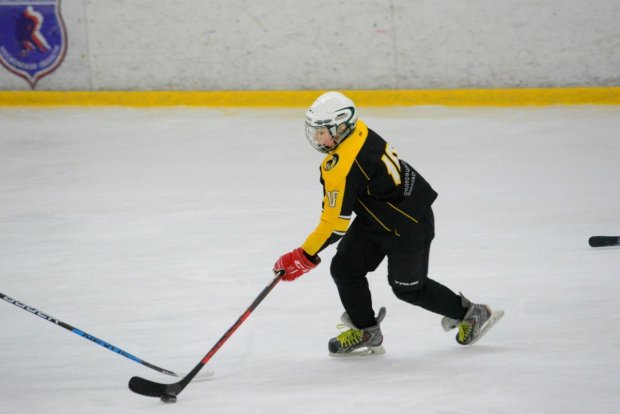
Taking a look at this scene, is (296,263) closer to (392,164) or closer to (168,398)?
(392,164)

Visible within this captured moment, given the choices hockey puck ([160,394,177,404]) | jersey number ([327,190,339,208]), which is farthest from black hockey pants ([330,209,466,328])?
hockey puck ([160,394,177,404])

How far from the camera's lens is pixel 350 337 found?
3545 mm

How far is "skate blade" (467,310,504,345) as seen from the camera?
3545 millimetres

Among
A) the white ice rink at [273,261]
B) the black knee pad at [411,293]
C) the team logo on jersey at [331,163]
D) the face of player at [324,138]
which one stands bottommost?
the white ice rink at [273,261]

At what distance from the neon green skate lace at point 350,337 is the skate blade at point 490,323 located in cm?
38

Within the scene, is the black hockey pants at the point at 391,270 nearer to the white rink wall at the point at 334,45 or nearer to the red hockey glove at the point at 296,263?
the red hockey glove at the point at 296,263

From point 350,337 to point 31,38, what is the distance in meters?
5.43

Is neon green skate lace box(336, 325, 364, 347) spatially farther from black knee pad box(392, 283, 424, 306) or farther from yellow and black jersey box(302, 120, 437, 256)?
yellow and black jersey box(302, 120, 437, 256)

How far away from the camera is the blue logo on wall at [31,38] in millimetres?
8117

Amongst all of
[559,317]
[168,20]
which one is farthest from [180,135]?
[559,317]

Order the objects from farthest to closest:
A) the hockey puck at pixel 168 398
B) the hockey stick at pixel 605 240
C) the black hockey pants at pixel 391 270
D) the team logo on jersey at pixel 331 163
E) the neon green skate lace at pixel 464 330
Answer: the hockey stick at pixel 605 240 < the neon green skate lace at pixel 464 330 < the black hockey pants at pixel 391 270 < the team logo on jersey at pixel 331 163 < the hockey puck at pixel 168 398

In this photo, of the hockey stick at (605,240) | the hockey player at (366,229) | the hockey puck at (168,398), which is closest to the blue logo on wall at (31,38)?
the hockey stick at (605,240)

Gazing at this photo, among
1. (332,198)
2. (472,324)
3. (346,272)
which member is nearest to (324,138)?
(332,198)

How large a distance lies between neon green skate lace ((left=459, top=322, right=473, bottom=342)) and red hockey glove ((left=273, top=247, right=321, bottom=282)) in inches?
23.9
